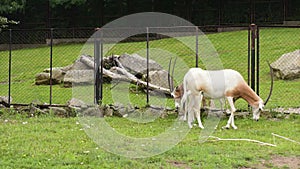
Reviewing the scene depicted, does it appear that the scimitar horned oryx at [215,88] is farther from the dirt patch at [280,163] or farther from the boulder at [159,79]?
the boulder at [159,79]

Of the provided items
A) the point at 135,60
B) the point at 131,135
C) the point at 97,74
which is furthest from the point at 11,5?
the point at 131,135

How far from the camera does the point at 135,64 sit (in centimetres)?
1677

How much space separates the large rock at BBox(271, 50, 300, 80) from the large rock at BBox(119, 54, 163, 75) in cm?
347

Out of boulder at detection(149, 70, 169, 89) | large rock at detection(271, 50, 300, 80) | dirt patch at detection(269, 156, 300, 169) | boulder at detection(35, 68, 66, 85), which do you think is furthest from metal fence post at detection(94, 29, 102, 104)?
large rock at detection(271, 50, 300, 80)

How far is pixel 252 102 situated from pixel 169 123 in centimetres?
159

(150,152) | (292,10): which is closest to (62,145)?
(150,152)

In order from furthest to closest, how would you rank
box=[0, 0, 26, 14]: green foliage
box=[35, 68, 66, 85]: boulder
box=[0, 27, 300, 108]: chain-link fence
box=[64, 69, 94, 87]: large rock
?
box=[0, 0, 26, 14]: green foliage, box=[35, 68, 66, 85]: boulder, box=[64, 69, 94, 87]: large rock, box=[0, 27, 300, 108]: chain-link fence

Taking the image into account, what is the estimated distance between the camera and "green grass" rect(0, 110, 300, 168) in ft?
24.5

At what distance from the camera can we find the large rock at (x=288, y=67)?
16531 mm

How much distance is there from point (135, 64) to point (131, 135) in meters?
7.51

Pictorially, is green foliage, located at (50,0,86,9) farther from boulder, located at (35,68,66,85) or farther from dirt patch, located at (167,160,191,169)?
dirt patch, located at (167,160,191,169)

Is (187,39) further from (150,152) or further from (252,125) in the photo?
(150,152)

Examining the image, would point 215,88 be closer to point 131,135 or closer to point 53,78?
point 131,135

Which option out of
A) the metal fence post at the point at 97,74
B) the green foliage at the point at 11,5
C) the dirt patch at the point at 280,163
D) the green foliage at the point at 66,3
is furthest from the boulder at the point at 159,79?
the green foliage at the point at 66,3
